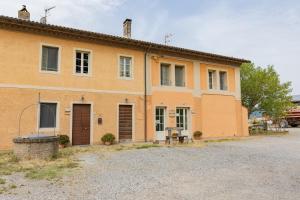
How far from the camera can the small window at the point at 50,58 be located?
44.2ft

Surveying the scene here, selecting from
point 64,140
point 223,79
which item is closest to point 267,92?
point 223,79

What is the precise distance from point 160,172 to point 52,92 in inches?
315

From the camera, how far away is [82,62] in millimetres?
14555

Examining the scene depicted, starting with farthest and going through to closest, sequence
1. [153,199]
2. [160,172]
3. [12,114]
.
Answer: [12,114], [160,172], [153,199]

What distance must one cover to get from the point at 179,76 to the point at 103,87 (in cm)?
566

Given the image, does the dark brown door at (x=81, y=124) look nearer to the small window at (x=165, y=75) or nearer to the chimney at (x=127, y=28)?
the small window at (x=165, y=75)

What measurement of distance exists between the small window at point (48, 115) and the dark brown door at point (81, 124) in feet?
3.30

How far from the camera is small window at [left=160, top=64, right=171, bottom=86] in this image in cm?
1733

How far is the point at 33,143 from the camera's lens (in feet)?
31.6

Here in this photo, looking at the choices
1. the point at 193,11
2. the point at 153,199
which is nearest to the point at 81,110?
the point at 193,11

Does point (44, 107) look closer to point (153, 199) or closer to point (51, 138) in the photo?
point (51, 138)

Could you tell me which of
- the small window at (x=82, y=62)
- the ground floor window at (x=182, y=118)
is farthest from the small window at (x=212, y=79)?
the small window at (x=82, y=62)

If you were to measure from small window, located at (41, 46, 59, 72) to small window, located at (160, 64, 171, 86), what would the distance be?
6581 millimetres

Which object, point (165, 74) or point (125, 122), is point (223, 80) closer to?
point (165, 74)
